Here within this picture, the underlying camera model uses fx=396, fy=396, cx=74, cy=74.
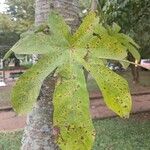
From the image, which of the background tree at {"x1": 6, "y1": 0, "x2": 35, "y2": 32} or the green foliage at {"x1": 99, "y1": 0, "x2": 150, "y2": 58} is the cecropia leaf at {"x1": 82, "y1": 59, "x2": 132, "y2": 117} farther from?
the background tree at {"x1": 6, "y1": 0, "x2": 35, "y2": 32}

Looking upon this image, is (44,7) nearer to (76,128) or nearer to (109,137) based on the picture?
(76,128)

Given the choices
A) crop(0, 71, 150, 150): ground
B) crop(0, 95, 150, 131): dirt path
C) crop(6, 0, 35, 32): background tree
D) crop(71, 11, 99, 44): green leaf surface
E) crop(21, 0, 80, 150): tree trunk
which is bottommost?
crop(0, 95, 150, 131): dirt path

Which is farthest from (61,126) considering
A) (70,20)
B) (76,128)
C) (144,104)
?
(144,104)

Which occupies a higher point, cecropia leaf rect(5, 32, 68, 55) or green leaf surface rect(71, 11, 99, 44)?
green leaf surface rect(71, 11, 99, 44)

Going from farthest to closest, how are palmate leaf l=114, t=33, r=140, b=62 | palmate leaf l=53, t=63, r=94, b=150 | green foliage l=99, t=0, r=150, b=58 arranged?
green foliage l=99, t=0, r=150, b=58
palmate leaf l=114, t=33, r=140, b=62
palmate leaf l=53, t=63, r=94, b=150

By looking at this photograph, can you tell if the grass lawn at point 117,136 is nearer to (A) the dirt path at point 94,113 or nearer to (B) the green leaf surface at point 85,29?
(A) the dirt path at point 94,113

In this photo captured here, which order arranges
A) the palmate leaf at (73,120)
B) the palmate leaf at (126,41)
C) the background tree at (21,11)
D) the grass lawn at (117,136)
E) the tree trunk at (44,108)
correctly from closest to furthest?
the palmate leaf at (73,120), the palmate leaf at (126,41), the tree trunk at (44,108), the grass lawn at (117,136), the background tree at (21,11)

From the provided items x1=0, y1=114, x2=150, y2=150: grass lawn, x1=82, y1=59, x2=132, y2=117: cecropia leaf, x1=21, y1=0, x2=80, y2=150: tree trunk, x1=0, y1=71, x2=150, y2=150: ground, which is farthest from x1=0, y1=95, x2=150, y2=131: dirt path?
x1=82, y1=59, x2=132, y2=117: cecropia leaf

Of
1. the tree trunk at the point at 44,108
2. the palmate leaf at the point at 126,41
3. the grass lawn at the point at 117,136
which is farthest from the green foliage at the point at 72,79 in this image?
the grass lawn at the point at 117,136
